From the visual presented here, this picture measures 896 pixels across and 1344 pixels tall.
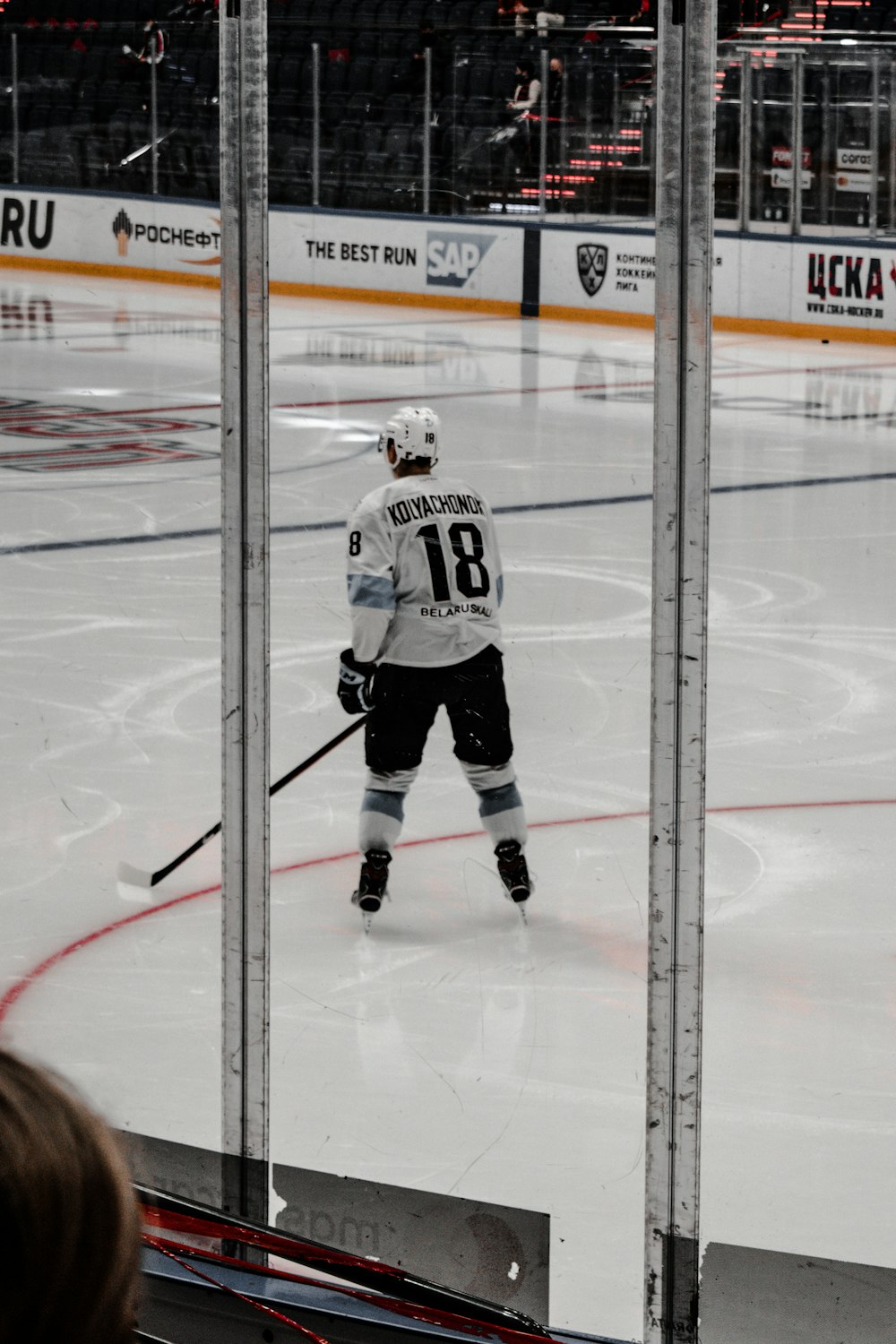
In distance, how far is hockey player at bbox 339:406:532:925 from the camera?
10.6 feet

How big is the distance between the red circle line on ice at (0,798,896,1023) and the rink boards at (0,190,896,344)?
8.39m

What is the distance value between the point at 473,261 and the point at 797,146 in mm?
3006

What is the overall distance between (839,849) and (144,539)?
11.9 feet

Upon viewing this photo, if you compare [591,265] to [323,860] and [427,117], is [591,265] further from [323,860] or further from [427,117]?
[323,860]

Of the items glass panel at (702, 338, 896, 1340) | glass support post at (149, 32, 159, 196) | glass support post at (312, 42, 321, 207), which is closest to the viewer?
glass panel at (702, 338, 896, 1340)

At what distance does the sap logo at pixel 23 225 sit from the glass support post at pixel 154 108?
1.43 meters

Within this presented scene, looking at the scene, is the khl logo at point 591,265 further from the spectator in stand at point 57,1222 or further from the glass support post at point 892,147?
the spectator in stand at point 57,1222

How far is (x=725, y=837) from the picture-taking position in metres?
3.88

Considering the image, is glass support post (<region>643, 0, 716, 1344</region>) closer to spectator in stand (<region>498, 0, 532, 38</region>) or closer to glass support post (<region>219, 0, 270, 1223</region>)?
glass support post (<region>219, 0, 270, 1223</region>)

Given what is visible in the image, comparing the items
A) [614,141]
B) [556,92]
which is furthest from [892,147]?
[556,92]

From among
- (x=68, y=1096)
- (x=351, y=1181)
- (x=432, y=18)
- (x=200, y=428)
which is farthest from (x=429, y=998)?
(x=432, y=18)

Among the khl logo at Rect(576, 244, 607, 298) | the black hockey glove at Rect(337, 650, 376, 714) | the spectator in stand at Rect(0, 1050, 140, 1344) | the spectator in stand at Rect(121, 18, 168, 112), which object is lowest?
the black hockey glove at Rect(337, 650, 376, 714)

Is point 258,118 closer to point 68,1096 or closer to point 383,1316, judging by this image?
point 383,1316

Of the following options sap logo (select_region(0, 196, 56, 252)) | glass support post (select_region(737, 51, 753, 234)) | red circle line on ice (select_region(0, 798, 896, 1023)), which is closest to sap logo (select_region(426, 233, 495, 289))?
glass support post (select_region(737, 51, 753, 234))
